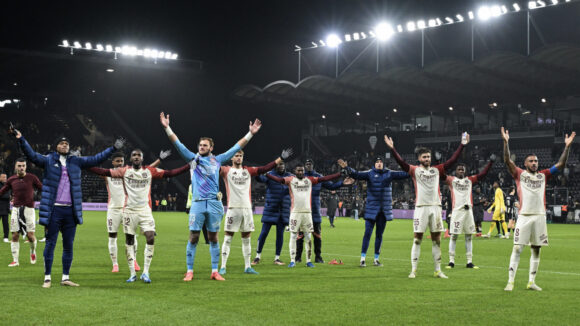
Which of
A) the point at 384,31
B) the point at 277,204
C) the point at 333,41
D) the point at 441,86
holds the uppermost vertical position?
the point at 333,41

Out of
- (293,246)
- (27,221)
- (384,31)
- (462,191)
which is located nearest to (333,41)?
(384,31)

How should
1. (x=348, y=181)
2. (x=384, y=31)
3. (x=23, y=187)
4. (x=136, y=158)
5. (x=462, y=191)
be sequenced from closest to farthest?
(x=136, y=158)
(x=23, y=187)
(x=348, y=181)
(x=462, y=191)
(x=384, y=31)

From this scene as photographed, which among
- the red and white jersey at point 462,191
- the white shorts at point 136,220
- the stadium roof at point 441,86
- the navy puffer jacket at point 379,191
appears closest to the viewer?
the white shorts at point 136,220

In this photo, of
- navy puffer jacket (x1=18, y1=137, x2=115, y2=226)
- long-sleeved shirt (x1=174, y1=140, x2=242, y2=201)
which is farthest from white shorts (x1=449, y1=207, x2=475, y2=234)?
navy puffer jacket (x1=18, y1=137, x2=115, y2=226)

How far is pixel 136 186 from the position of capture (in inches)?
429

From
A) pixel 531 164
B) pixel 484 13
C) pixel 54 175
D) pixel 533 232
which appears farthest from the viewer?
pixel 484 13

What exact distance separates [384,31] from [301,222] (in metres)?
34.4

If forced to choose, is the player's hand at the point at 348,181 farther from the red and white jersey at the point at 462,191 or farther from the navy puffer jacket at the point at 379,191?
the red and white jersey at the point at 462,191

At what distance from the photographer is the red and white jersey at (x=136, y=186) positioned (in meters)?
10.9

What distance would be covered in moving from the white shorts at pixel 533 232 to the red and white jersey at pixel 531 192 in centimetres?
11

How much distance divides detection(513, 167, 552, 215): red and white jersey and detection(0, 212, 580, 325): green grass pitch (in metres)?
1.28

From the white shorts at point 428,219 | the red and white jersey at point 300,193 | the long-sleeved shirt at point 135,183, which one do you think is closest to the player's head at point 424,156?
the white shorts at point 428,219

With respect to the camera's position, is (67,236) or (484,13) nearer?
(67,236)

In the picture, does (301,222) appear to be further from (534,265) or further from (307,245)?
(534,265)
